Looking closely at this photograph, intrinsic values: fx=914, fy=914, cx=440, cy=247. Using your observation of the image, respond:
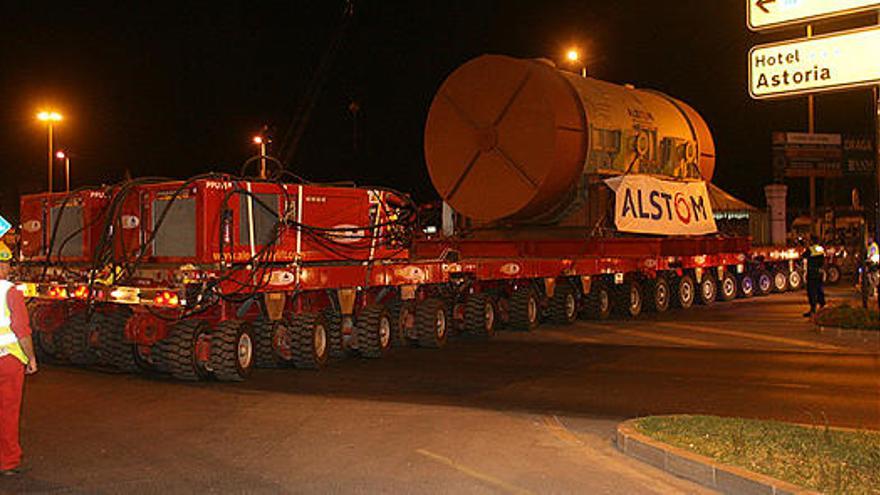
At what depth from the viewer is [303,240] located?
1338 centimetres

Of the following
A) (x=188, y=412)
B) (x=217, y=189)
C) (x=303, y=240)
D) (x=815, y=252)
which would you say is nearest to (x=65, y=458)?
(x=188, y=412)

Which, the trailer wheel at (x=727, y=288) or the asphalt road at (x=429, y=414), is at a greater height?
the trailer wheel at (x=727, y=288)

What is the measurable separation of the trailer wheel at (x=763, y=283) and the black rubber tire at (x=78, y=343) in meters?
21.8

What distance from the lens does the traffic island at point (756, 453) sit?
6652mm

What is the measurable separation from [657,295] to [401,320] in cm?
964

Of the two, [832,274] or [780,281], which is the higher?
[832,274]

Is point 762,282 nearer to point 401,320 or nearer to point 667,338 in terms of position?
point 667,338

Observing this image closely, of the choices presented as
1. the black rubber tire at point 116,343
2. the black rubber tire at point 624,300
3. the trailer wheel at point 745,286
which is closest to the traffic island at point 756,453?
the black rubber tire at point 116,343

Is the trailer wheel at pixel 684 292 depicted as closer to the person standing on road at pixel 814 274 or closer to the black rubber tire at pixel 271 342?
the person standing on road at pixel 814 274

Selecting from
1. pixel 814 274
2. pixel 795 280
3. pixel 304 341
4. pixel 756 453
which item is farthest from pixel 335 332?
pixel 795 280

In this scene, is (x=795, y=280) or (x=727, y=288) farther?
(x=795, y=280)

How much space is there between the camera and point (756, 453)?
7324 mm

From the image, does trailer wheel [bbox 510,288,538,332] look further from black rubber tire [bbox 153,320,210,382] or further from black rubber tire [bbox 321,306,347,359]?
black rubber tire [bbox 153,320,210,382]

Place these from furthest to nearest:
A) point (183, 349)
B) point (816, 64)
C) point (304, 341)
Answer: point (304, 341), point (183, 349), point (816, 64)
